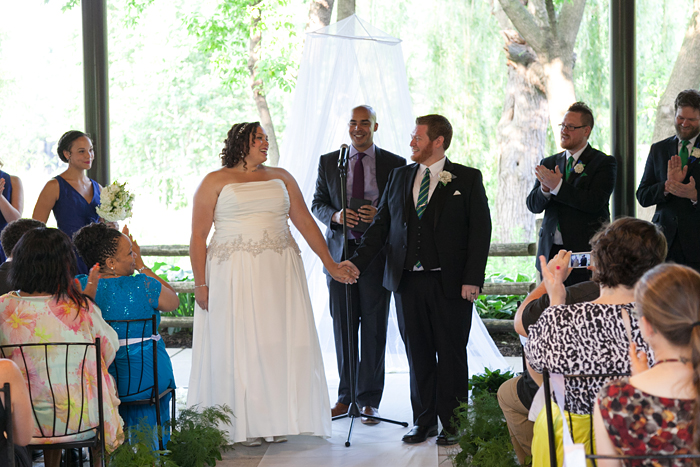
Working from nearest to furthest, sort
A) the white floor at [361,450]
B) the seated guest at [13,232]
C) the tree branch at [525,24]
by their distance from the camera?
the seated guest at [13,232] → the white floor at [361,450] → the tree branch at [525,24]

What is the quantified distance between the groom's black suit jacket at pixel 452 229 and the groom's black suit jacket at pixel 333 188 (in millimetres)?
429

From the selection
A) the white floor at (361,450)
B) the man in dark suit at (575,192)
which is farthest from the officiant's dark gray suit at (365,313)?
the man in dark suit at (575,192)

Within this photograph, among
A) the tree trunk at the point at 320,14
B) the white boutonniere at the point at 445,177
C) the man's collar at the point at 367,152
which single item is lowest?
the white boutonniere at the point at 445,177

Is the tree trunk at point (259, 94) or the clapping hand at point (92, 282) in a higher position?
the tree trunk at point (259, 94)

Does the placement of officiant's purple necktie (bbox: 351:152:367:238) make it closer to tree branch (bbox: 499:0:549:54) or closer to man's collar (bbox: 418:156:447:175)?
man's collar (bbox: 418:156:447:175)

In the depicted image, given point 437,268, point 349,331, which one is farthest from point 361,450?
point 437,268

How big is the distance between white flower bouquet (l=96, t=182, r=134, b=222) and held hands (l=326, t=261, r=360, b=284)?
113 cm

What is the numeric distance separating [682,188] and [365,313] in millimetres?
1938

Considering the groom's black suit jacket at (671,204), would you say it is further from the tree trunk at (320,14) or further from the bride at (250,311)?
the tree trunk at (320,14)

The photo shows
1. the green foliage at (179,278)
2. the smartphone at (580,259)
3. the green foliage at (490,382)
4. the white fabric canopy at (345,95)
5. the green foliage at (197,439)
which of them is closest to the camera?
the smartphone at (580,259)

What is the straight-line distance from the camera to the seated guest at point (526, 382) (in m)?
2.45

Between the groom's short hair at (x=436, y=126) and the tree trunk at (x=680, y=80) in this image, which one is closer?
the groom's short hair at (x=436, y=126)

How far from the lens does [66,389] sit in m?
2.57

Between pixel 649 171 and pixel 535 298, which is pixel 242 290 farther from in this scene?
pixel 649 171
